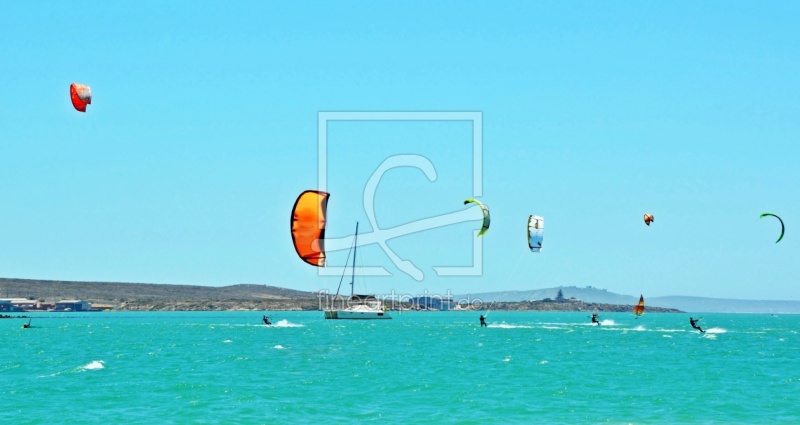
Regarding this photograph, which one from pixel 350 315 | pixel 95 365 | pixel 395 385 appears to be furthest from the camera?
pixel 350 315

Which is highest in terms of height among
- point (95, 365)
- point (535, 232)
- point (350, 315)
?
point (535, 232)

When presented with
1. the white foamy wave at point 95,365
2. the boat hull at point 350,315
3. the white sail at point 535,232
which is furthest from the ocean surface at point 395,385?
the boat hull at point 350,315

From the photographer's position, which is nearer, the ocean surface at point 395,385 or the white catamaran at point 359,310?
the ocean surface at point 395,385

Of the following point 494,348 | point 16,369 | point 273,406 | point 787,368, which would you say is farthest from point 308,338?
point 273,406

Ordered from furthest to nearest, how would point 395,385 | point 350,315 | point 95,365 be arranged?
point 350,315 < point 95,365 < point 395,385

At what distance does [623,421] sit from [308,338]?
5271 centimetres

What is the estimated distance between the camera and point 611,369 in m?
49.2

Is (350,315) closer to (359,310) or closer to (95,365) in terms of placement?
(359,310)

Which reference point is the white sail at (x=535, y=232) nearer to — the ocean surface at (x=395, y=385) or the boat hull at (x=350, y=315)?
the ocean surface at (x=395, y=385)

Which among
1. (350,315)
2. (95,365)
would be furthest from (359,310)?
(95,365)

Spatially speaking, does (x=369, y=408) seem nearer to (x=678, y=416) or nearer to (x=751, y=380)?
(x=678, y=416)

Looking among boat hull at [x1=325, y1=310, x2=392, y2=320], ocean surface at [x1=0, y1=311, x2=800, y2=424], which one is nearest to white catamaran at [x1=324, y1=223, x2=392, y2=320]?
boat hull at [x1=325, y1=310, x2=392, y2=320]

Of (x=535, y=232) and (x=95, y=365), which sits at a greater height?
(x=535, y=232)

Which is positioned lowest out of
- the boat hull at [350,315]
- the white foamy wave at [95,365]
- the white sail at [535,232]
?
the white foamy wave at [95,365]
